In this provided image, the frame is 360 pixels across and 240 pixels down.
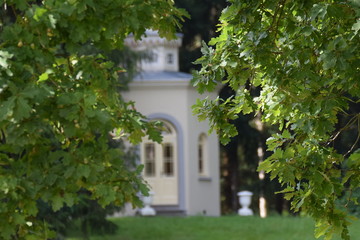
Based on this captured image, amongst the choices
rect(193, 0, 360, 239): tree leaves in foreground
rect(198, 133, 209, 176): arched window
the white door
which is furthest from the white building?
rect(193, 0, 360, 239): tree leaves in foreground

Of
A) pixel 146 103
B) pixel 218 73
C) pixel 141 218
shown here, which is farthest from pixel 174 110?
pixel 218 73

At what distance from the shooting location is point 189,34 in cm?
3005

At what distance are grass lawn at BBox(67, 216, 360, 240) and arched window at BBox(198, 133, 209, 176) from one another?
5.01 meters

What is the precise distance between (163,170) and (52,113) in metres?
19.6

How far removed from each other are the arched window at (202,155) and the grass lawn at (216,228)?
16.4 ft

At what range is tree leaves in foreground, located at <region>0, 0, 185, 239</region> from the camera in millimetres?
5227

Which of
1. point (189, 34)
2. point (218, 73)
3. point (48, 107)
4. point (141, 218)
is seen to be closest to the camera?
point (48, 107)

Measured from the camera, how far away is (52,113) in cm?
536

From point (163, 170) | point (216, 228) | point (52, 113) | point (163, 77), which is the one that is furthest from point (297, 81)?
point (163, 77)

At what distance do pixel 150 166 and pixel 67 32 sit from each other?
19287 millimetres

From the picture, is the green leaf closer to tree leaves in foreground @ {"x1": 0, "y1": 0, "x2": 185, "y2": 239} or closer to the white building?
tree leaves in foreground @ {"x1": 0, "y1": 0, "x2": 185, "y2": 239}

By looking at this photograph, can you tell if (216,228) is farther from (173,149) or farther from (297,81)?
(297,81)

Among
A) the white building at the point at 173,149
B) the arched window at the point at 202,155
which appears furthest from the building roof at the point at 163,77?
the arched window at the point at 202,155

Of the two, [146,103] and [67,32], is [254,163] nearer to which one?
[146,103]
